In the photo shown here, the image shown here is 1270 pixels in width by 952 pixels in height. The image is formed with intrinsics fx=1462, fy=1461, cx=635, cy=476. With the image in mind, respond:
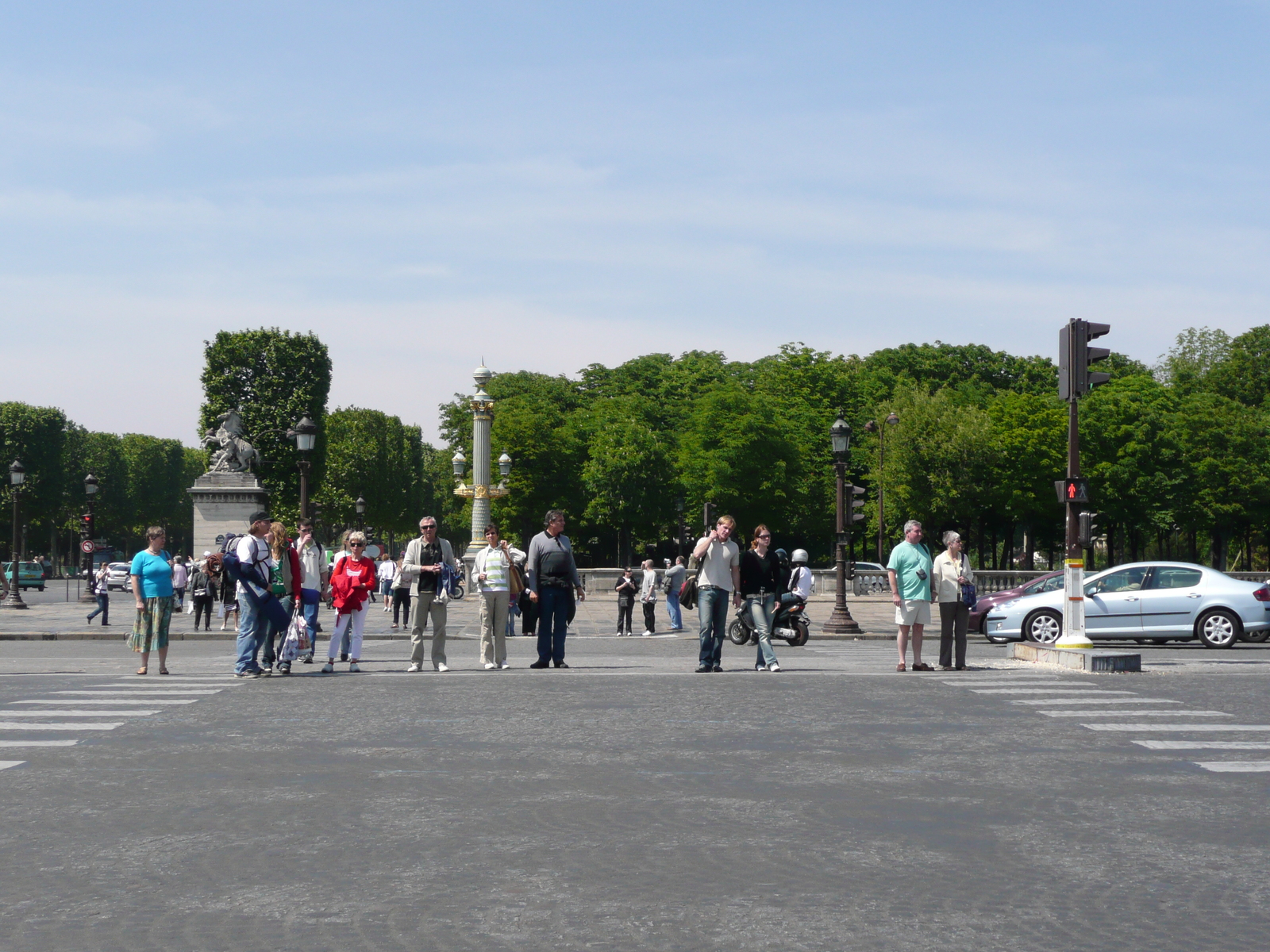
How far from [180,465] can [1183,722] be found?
121294mm

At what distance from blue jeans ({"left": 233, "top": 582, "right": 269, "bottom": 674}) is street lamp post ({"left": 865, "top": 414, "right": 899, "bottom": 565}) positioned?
1922 inches

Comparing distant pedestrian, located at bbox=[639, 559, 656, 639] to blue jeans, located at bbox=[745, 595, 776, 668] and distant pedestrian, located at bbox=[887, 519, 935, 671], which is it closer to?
blue jeans, located at bbox=[745, 595, 776, 668]

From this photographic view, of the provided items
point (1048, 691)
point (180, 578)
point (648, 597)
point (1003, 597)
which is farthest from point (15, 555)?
point (1048, 691)

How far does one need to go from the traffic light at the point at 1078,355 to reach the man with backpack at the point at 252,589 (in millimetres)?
9618

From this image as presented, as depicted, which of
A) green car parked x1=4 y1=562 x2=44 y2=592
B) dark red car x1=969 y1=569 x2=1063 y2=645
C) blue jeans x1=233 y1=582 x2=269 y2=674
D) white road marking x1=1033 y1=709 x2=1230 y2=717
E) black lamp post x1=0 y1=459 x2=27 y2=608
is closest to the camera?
white road marking x1=1033 y1=709 x2=1230 y2=717

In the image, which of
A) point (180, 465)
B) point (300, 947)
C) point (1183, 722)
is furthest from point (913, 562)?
point (180, 465)

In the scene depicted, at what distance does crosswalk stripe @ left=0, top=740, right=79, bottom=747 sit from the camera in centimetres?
1050

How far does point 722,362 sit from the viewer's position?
94.1 meters

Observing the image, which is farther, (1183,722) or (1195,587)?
(1195,587)

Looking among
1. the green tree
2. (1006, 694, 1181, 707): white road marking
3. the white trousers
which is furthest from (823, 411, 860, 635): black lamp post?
the green tree

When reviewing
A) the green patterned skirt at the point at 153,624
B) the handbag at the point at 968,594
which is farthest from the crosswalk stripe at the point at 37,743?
the handbag at the point at 968,594

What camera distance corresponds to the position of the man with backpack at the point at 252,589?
1583 cm

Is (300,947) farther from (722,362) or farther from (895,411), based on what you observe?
(722,362)

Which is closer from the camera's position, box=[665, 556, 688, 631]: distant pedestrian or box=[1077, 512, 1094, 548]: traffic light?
box=[1077, 512, 1094, 548]: traffic light
